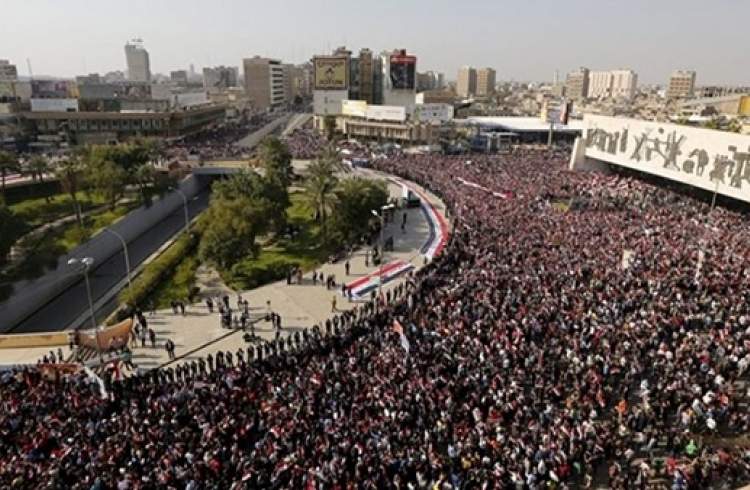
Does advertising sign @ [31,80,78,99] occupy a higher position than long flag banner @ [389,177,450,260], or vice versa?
advertising sign @ [31,80,78,99]

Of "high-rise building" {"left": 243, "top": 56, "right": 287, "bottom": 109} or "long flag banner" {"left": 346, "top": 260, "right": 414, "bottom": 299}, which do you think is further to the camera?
"high-rise building" {"left": 243, "top": 56, "right": 287, "bottom": 109}

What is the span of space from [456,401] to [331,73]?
99.2 m

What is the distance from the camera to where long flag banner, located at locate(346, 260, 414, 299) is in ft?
92.3

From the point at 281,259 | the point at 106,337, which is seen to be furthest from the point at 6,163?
the point at 106,337

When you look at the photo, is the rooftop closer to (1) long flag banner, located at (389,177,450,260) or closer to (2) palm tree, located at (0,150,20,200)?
(1) long flag banner, located at (389,177,450,260)

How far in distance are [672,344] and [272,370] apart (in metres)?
14.1

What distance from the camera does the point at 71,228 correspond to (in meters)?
39.8

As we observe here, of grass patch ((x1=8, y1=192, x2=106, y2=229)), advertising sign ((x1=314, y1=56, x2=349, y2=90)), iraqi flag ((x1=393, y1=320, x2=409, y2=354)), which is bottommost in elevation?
grass patch ((x1=8, y1=192, x2=106, y2=229))

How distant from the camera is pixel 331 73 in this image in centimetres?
10731

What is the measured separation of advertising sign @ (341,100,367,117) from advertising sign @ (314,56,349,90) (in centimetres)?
1335

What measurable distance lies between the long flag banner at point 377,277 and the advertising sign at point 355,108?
62302 millimetres

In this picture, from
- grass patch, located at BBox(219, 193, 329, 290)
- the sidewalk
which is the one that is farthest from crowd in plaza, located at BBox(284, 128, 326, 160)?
the sidewalk

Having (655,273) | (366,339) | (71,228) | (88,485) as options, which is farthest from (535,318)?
(71,228)

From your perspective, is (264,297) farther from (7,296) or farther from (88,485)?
(88,485)
